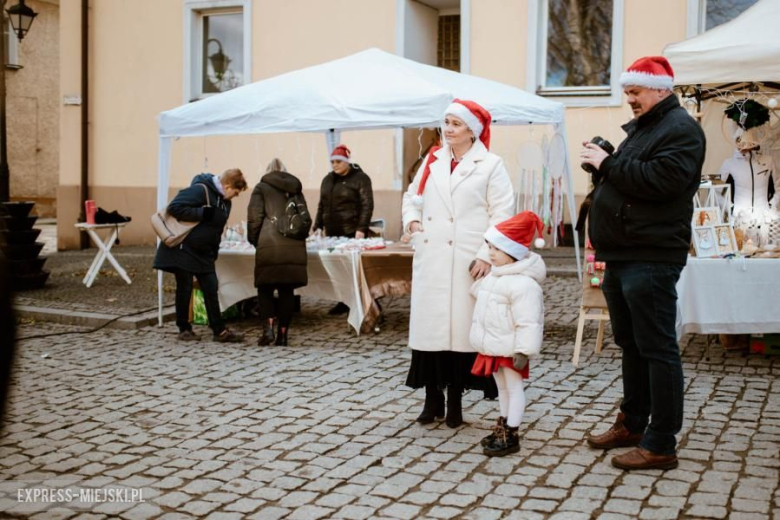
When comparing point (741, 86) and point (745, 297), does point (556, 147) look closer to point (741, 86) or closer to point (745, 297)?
point (741, 86)

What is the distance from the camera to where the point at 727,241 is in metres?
7.49

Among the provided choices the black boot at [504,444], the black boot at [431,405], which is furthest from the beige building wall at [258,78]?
the black boot at [504,444]

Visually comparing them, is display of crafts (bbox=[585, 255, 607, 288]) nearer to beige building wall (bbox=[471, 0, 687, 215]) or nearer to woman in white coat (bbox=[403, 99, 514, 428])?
woman in white coat (bbox=[403, 99, 514, 428])

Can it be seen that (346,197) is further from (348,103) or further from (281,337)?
(281,337)

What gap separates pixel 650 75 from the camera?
15.4 feet

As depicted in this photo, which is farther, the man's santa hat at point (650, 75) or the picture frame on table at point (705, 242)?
the picture frame on table at point (705, 242)

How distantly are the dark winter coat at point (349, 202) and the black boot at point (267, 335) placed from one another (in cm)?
220

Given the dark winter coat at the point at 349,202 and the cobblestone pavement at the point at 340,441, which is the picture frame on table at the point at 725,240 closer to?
the cobblestone pavement at the point at 340,441

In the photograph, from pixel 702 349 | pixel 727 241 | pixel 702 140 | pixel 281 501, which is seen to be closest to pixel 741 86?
pixel 727 241

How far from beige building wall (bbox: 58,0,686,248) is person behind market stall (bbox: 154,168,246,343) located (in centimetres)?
589

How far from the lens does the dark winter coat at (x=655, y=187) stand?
4.58 meters

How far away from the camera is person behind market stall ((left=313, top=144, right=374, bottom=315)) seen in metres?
10.4

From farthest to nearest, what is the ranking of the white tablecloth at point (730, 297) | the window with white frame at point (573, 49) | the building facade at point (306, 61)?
1. the window with white frame at point (573, 49)
2. the building facade at point (306, 61)
3. the white tablecloth at point (730, 297)

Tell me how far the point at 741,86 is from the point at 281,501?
612 cm
